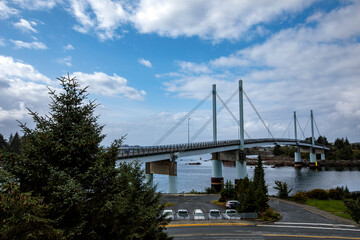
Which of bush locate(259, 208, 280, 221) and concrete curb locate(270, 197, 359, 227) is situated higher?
bush locate(259, 208, 280, 221)

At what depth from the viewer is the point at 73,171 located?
8703 millimetres

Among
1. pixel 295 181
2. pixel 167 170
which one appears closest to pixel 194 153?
pixel 167 170

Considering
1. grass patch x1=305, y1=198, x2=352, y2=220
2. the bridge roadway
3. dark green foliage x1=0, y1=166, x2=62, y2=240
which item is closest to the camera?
dark green foliage x1=0, y1=166, x2=62, y2=240

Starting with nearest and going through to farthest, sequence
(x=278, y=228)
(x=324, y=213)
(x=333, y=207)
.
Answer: (x=278, y=228) < (x=324, y=213) < (x=333, y=207)

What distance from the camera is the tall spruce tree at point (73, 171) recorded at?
310 inches

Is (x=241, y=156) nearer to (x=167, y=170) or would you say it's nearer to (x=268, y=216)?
(x=167, y=170)

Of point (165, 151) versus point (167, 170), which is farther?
point (167, 170)

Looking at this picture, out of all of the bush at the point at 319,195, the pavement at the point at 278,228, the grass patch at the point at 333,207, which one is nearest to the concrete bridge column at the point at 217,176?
the bush at the point at 319,195

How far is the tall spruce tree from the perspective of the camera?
788cm

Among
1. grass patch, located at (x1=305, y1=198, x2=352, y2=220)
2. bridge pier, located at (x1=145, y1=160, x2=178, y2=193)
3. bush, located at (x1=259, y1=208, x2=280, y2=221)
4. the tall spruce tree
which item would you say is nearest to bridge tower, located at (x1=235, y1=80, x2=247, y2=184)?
bridge pier, located at (x1=145, y1=160, x2=178, y2=193)

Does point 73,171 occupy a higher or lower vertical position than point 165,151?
lower

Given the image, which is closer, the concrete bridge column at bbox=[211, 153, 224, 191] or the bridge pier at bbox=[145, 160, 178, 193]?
the bridge pier at bbox=[145, 160, 178, 193]

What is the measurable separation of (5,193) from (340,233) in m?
27.6

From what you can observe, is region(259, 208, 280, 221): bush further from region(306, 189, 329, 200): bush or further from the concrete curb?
region(306, 189, 329, 200): bush
